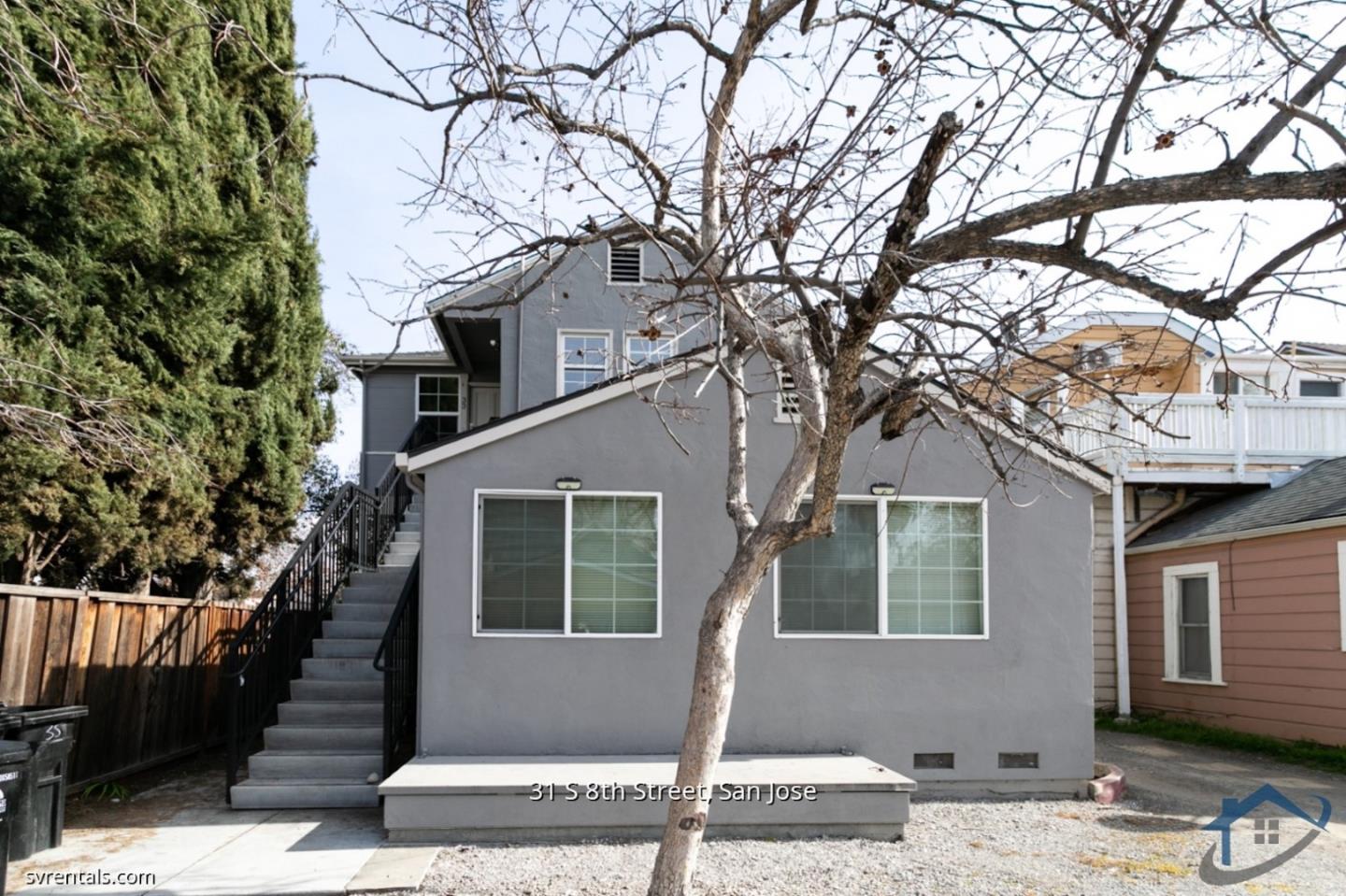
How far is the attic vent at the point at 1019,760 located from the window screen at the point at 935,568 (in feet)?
3.24

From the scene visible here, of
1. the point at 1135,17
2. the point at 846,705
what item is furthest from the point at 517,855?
the point at 1135,17

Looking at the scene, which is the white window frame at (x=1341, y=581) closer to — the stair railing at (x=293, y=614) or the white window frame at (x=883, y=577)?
the white window frame at (x=883, y=577)

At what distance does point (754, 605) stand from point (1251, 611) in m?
6.62

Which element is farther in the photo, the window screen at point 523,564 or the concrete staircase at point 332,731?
the window screen at point 523,564

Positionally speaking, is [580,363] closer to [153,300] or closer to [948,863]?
[153,300]

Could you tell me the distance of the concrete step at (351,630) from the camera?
9.86 meters

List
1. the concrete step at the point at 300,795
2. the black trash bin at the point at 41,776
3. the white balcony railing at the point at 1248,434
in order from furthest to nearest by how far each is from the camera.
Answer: the white balcony railing at the point at 1248,434 < the concrete step at the point at 300,795 < the black trash bin at the point at 41,776

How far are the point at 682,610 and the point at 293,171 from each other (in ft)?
22.8

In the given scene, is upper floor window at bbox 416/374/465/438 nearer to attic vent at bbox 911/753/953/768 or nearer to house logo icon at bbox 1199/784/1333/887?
attic vent at bbox 911/753/953/768

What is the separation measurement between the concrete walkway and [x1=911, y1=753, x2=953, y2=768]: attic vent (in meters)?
3.83

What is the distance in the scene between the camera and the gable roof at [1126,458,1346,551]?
10.9 m

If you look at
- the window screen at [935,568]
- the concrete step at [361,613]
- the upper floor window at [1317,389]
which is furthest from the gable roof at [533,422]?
the upper floor window at [1317,389]

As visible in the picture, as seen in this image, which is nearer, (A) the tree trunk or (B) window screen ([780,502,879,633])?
(A) the tree trunk

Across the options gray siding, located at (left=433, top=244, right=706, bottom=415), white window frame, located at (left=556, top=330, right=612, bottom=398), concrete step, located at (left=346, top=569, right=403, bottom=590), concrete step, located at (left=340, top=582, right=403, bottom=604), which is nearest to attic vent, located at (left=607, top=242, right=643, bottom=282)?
gray siding, located at (left=433, top=244, right=706, bottom=415)
